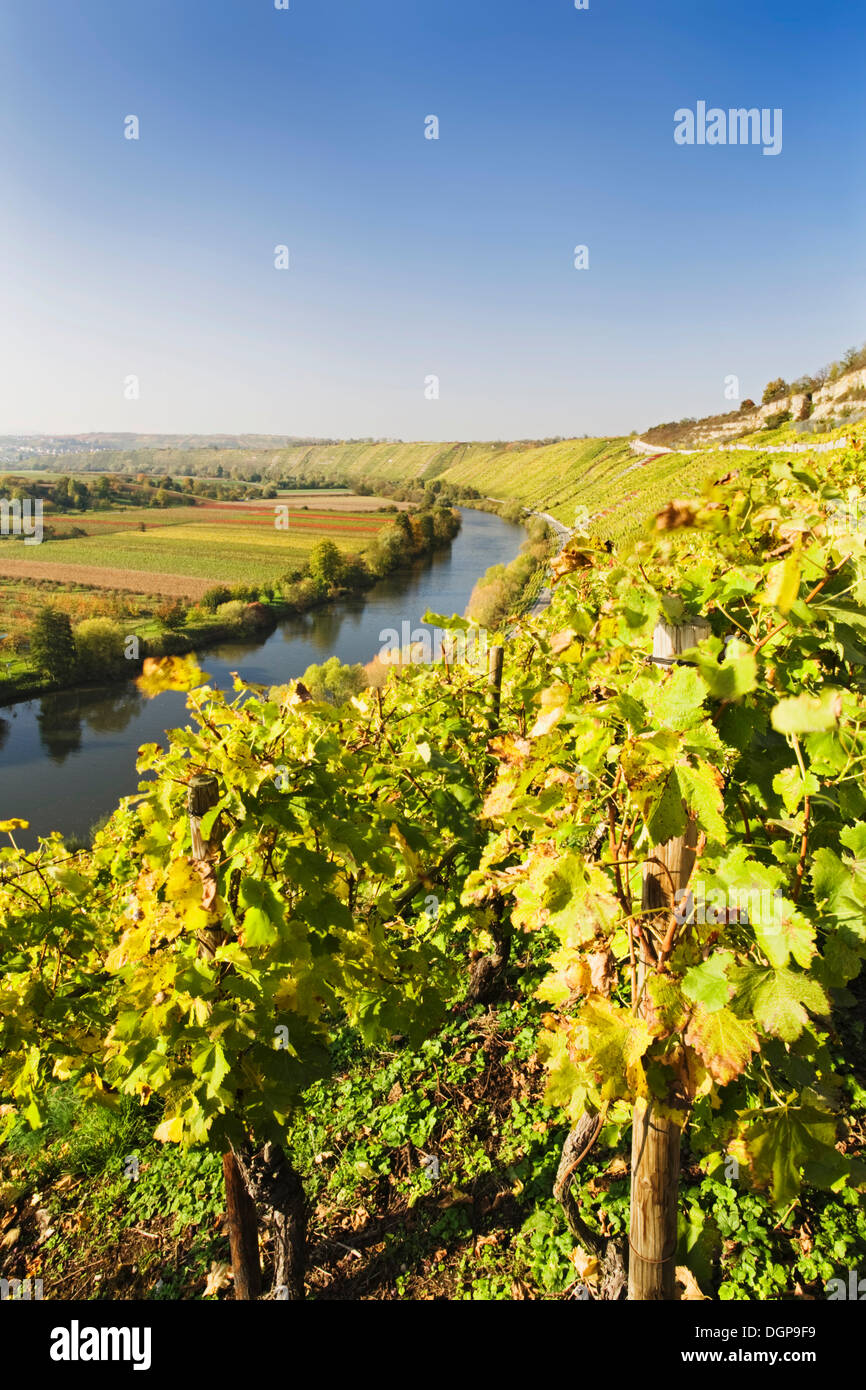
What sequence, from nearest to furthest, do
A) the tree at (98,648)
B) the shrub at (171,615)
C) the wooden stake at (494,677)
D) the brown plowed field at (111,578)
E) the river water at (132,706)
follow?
the wooden stake at (494,677) < the river water at (132,706) < the tree at (98,648) < the shrub at (171,615) < the brown plowed field at (111,578)

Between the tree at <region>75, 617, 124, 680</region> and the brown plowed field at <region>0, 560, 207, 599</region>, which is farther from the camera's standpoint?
the brown plowed field at <region>0, 560, 207, 599</region>

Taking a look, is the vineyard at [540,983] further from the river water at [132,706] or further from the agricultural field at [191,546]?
the agricultural field at [191,546]

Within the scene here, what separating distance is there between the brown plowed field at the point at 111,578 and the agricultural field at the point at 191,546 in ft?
0.30

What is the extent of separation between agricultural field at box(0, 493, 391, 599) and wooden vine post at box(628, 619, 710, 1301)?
60596 millimetres

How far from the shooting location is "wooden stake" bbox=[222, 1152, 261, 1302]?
10.1ft

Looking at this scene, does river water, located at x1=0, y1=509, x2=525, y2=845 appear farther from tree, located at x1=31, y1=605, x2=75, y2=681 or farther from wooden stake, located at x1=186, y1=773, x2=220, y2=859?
wooden stake, located at x1=186, y1=773, x2=220, y2=859

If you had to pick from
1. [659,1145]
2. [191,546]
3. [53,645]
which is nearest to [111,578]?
[191,546]

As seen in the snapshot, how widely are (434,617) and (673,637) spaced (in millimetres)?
2255

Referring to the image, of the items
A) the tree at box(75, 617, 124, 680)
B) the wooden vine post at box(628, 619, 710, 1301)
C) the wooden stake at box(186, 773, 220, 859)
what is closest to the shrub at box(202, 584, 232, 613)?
the tree at box(75, 617, 124, 680)

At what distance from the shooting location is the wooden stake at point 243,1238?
3.08 meters

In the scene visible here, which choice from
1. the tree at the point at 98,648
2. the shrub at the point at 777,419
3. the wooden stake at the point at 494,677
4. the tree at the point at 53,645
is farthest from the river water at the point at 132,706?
the shrub at the point at 777,419

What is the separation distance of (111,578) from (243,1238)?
67.8m

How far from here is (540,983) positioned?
3.00 m

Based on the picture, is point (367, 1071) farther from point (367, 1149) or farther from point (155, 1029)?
point (155, 1029)
